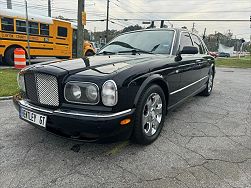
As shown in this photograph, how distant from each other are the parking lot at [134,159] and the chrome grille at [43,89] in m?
0.66

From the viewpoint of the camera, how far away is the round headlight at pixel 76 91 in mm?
2303

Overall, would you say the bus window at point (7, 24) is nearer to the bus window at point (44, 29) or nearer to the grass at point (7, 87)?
the bus window at point (44, 29)

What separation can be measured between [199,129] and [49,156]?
229 centimetres

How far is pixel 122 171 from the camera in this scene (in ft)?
7.70

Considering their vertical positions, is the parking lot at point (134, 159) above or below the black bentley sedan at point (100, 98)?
below

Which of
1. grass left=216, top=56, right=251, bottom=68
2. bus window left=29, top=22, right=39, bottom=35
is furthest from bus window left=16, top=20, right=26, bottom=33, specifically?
grass left=216, top=56, right=251, bottom=68

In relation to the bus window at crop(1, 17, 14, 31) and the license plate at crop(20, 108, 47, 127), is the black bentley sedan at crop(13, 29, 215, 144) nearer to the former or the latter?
the license plate at crop(20, 108, 47, 127)

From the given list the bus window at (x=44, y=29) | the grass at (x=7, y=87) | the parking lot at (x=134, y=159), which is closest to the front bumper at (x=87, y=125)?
the parking lot at (x=134, y=159)

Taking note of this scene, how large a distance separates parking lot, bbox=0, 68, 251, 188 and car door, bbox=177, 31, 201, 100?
25.0 inches

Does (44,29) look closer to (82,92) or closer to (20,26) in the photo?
(20,26)

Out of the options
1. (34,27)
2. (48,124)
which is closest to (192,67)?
(48,124)

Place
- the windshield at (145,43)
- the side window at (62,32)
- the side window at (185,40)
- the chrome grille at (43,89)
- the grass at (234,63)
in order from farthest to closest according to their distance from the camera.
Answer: the grass at (234,63) < the side window at (62,32) < the side window at (185,40) < the windshield at (145,43) < the chrome grille at (43,89)

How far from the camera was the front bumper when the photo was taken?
85.9 inches

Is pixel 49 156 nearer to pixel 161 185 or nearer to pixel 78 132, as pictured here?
pixel 78 132
